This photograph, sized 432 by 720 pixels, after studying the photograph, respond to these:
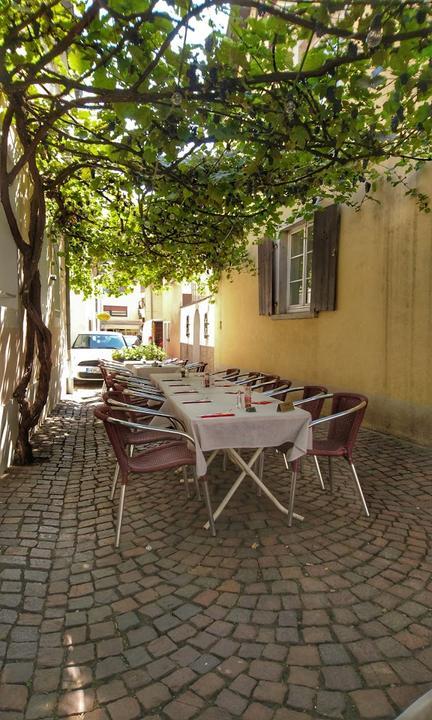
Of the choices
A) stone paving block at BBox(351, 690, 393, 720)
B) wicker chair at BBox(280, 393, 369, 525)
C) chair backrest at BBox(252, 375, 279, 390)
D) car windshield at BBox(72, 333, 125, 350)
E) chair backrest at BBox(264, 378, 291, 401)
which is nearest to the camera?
stone paving block at BBox(351, 690, 393, 720)

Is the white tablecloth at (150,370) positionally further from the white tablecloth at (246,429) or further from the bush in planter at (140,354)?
the white tablecloth at (246,429)

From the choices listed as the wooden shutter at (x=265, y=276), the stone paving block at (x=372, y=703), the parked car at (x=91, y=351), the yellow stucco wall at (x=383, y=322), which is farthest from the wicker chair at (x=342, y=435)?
the parked car at (x=91, y=351)

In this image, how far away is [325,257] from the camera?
6688 mm

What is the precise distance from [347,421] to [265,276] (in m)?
5.97

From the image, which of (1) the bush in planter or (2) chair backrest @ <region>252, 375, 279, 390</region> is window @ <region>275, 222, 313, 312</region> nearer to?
(2) chair backrest @ <region>252, 375, 279, 390</region>

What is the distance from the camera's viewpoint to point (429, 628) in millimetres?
1963

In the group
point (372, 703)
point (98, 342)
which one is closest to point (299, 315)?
point (372, 703)

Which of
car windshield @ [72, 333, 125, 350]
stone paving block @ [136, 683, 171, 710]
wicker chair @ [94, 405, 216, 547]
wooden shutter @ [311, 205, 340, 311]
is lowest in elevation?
stone paving block @ [136, 683, 171, 710]

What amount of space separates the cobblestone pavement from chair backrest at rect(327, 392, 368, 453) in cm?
54

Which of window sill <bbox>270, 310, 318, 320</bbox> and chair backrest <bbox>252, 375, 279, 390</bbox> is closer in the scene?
chair backrest <bbox>252, 375, 279, 390</bbox>

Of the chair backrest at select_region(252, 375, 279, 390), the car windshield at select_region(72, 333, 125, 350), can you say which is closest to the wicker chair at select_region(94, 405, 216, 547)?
the chair backrest at select_region(252, 375, 279, 390)

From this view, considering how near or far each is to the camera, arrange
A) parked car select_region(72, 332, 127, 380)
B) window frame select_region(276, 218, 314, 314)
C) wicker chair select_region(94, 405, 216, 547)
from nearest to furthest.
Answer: wicker chair select_region(94, 405, 216, 547) → window frame select_region(276, 218, 314, 314) → parked car select_region(72, 332, 127, 380)

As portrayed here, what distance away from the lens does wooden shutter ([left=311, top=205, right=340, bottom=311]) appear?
6.53 meters

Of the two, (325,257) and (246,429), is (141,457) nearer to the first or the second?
(246,429)
